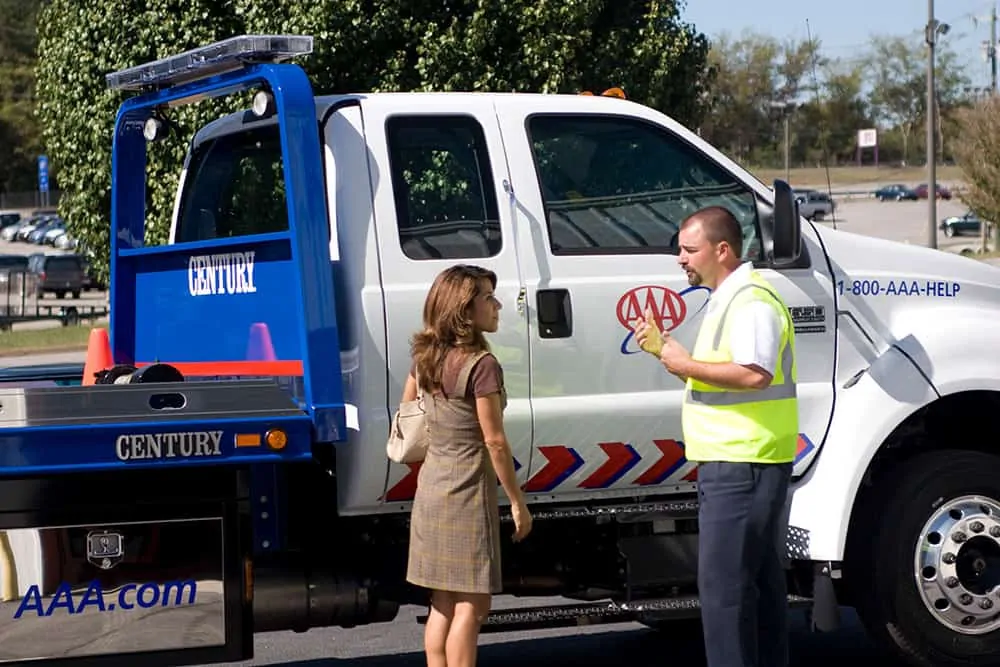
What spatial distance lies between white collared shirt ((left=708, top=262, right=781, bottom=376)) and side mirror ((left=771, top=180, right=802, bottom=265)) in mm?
563

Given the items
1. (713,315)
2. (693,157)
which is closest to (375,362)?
(713,315)

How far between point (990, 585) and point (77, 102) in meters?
11.8

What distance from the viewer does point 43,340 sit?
27.2 metres

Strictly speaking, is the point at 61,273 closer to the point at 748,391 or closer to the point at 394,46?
the point at 394,46

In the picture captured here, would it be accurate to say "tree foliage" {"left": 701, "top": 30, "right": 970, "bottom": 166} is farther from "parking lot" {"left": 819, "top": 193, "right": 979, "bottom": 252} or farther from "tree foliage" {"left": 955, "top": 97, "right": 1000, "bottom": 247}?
"parking lot" {"left": 819, "top": 193, "right": 979, "bottom": 252}

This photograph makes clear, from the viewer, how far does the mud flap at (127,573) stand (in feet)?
15.0

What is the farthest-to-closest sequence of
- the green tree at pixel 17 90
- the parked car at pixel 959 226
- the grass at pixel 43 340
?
the green tree at pixel 17 90, the parked car at pixel 959 226, the grass at pixel 43 340

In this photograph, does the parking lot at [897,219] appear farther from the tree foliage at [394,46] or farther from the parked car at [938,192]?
the tree foliage at [394,46]

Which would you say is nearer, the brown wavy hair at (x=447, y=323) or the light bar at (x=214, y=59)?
the brown wavy hair at (x=447, y=323)

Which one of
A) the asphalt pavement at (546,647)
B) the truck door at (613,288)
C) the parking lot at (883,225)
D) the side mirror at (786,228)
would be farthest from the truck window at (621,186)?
the parking lot at (883,225)

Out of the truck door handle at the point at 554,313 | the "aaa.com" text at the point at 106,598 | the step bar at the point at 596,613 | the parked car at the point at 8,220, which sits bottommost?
the step bar at the point at 596,613

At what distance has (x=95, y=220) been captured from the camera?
15.6 metres

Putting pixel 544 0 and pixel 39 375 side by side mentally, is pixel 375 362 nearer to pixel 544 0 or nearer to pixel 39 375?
pixel 39 375

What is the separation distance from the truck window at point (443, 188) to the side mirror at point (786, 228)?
999 millimetres
